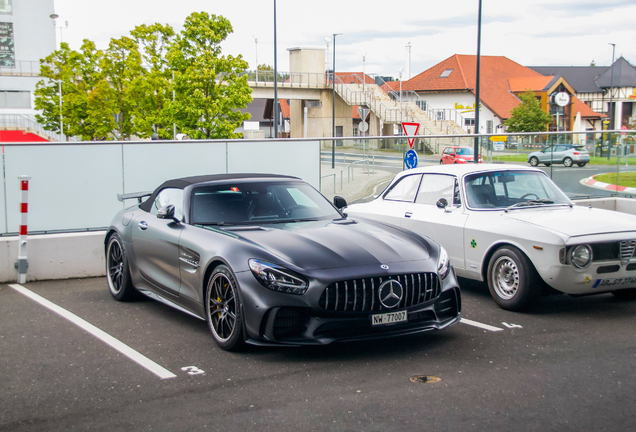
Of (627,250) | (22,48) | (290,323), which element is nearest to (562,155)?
(627,250)

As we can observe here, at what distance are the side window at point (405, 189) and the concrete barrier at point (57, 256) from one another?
4.04 m

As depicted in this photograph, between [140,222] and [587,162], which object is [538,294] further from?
[587,162]

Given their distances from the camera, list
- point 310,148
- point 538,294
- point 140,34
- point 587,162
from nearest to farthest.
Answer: point 538,294 → point 310,148 → point 587,162 → point 140,34

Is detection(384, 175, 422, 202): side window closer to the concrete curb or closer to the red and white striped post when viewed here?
the red and white striped post

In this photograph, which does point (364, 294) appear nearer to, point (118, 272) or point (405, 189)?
point (118, 272)

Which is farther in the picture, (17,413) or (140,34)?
(140,34)

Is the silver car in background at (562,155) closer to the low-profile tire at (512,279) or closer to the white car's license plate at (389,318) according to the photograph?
the low-profile tire at (512,279)

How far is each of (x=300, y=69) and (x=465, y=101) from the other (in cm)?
2189

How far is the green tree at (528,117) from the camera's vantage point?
68.7 metres

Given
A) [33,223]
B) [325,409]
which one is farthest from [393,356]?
[33,223]

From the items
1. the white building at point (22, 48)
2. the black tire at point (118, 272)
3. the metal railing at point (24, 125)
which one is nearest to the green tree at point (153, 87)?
the metal railing at point (24, 125)

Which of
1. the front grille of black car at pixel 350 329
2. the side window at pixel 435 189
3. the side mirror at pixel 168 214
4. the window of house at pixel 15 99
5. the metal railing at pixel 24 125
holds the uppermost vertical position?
the window of house at pixel 15 99

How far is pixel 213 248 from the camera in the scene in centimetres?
582

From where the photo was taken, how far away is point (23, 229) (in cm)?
886
